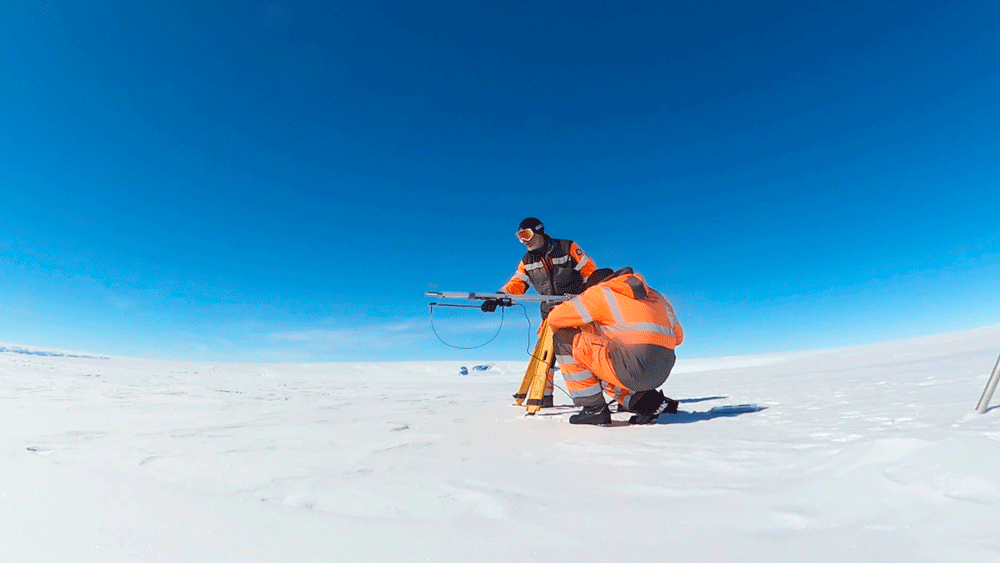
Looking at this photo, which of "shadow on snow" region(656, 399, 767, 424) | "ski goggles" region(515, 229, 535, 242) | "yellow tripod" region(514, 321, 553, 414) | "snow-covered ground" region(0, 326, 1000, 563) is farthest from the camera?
"ski goggles" region(515, 229, 535, 242)

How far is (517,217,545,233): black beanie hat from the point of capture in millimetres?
4977

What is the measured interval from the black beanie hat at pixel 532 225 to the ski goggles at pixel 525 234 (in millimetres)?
35

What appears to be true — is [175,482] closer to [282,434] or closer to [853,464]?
[282,434]

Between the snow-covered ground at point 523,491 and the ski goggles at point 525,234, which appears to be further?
the ski goggles at point 525,234

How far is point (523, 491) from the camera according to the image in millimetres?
1742

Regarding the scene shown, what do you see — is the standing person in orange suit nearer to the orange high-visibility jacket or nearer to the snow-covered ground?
the orange high-visibility jacket

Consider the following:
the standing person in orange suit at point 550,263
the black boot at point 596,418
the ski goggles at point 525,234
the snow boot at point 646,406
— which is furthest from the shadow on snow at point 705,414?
the ski goggles at point 525,234

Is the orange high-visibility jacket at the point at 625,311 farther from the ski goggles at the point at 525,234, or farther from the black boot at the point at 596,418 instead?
the ski goggles at the point at 525,234

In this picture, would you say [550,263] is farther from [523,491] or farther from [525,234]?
[523,491]

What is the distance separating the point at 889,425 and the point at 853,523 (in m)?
1.78

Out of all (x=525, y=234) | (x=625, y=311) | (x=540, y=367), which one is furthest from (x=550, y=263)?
(x=625, y=311)

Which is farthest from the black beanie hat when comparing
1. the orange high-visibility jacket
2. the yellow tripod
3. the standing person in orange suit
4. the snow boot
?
the snow boot

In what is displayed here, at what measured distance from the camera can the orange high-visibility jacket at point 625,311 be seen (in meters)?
3.38

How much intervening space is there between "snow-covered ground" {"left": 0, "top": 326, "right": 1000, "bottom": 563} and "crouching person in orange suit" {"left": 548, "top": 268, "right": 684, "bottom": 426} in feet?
1.47
